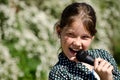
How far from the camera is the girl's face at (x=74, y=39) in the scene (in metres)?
3.19

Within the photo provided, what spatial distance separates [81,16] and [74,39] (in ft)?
0.63

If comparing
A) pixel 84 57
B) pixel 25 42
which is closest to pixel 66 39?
pixel 84 57

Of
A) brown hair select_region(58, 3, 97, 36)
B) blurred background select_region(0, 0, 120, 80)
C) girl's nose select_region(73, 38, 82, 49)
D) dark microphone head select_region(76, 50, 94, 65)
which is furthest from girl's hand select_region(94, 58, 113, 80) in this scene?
blurred background select_region(0, 0, 120, 80)

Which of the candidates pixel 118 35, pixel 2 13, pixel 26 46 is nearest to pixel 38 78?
pixel 26 46

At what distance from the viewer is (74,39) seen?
126 inches

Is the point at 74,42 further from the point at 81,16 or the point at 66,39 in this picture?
the point at 81,16

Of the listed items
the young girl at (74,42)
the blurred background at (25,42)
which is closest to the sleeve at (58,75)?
Answer: the young girl at (74,42)

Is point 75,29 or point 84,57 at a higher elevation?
point 75,29

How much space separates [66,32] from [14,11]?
4248 millimetres

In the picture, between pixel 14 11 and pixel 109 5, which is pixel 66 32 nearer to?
pixel 14 11

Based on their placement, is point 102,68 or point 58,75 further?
point 58,75

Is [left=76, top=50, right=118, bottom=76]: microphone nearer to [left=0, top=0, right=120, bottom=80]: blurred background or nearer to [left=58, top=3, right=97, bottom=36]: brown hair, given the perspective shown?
[left=58, top=3, right=97, bottom=36]: brown hair

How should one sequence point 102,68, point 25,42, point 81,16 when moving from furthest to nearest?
point 25,42 < point 81,16 < point 102,68

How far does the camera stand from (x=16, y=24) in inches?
281
